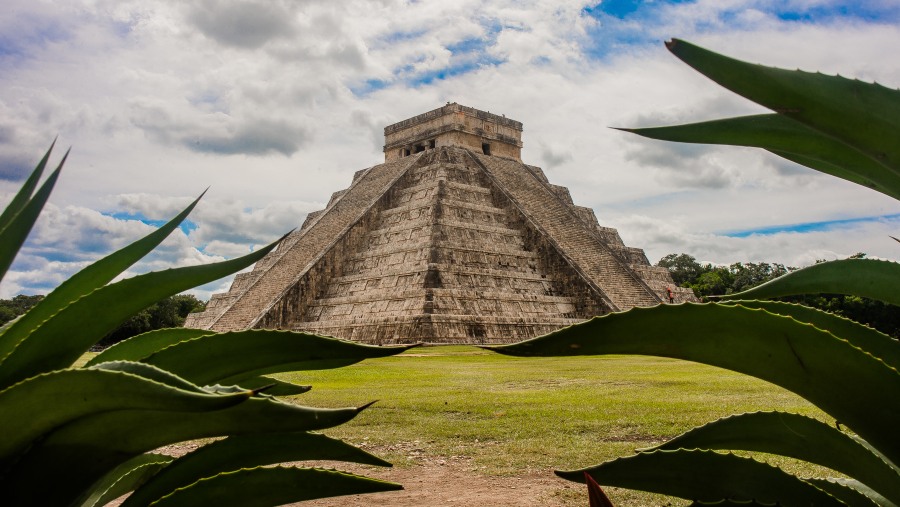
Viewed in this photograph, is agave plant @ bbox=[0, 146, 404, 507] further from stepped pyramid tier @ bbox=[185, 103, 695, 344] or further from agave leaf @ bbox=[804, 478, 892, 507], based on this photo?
stepped pyramid tier @ bbox=[185, 103, 695, 344]

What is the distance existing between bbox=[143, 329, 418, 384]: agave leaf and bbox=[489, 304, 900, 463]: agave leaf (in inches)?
11.9

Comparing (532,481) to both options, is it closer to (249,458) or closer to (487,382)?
(249,458)

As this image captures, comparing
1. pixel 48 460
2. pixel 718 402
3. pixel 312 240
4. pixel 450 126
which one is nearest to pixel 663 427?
pixel 718 402

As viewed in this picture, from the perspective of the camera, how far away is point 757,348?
44.0 inches

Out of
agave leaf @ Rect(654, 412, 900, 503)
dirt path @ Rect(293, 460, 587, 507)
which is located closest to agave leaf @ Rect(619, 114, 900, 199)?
agave leaf @ Rect(654, 412, 900, 503)

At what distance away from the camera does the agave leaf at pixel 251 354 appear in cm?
123

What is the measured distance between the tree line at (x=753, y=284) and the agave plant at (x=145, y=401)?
76.1 feet

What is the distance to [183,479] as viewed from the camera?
1349 millimetres

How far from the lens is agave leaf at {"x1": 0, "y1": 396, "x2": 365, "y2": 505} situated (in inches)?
43.0

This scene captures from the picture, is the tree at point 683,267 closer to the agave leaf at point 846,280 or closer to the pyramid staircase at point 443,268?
the pyramid staircase at point 443,268

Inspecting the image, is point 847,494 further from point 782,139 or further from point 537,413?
point 537,413

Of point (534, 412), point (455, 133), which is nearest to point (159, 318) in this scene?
point (455, 133)

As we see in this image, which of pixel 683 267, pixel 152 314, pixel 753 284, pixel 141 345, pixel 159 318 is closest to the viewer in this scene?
pixel 141 345

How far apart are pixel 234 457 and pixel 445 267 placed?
2259cm
